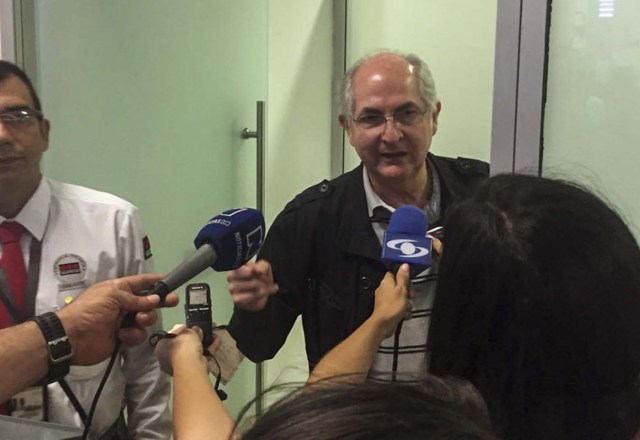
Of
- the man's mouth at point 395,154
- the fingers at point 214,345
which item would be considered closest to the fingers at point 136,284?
the fingers at point 214,345

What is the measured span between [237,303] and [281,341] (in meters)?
0.27

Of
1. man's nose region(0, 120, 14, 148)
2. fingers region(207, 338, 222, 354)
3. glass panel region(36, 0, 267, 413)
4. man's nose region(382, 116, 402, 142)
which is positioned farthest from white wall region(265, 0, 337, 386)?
fingers region(207, 338, 222, 354)

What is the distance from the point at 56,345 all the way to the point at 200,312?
231 millimetres

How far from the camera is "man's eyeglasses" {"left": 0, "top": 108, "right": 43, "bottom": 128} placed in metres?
1.25

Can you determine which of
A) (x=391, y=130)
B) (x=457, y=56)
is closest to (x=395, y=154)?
(x=391, y=130)

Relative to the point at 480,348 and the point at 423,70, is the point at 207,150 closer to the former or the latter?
the point at 423,70

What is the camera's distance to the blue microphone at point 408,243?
0.97 m

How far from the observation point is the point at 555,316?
0.66m

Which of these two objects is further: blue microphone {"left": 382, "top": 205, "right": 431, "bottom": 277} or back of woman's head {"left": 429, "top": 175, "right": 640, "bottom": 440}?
blue microphone {"left": 382, "top": 205, "right": 431, "bottom": 277}

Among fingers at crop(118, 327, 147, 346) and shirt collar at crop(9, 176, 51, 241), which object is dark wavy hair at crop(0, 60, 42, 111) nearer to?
shirt collar at crop(9, 176, 51, 241)

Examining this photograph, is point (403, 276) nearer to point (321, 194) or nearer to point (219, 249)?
point (219, 249)

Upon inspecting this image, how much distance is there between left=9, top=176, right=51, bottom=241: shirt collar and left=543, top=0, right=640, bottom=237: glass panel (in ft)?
3.17

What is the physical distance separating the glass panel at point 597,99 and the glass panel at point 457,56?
78 centimetres

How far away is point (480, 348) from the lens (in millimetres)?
714
